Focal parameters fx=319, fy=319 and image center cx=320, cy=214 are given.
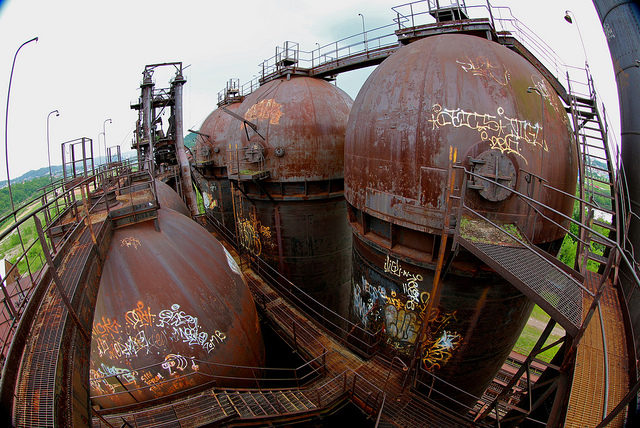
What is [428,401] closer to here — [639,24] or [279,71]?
[639,24]

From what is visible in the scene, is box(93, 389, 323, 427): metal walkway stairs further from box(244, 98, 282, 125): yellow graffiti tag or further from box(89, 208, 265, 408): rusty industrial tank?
box(244, 98, 282, 125): yellow graffiti tag

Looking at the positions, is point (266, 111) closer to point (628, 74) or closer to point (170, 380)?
point (170, 380)

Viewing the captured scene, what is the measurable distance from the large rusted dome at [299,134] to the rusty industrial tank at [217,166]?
7.12 m

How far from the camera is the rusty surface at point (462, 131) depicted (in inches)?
205

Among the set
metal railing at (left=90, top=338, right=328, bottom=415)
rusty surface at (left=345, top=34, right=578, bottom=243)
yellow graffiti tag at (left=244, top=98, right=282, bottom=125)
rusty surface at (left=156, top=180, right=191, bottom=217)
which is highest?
yellow graffiti tag at (left=244, top=98, right=282, bottom=125)

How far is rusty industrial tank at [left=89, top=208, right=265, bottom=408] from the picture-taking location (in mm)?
5488

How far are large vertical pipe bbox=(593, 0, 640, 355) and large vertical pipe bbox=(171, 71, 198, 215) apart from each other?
66.8 ft

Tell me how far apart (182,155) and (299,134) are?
13.9 m

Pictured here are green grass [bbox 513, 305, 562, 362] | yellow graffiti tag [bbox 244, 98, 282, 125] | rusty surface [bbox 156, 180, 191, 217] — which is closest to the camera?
yellow graffiti tag [bbox 244, 98, 282, 125]

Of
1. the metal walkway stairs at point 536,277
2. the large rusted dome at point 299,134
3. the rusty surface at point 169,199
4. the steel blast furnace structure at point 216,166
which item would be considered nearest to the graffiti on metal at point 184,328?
the metal walkway stairs at point 536,277

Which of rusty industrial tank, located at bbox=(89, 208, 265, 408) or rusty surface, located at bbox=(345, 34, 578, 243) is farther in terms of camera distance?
rusty industrial tank, located at bbox=(89, 208, 265, 408)

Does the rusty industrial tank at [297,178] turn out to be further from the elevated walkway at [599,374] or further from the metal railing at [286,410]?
the elevated walkway at [599,374]

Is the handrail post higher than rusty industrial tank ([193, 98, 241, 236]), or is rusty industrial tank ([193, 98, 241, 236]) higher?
rusty industrial tank ([193, 98, 241, 236])

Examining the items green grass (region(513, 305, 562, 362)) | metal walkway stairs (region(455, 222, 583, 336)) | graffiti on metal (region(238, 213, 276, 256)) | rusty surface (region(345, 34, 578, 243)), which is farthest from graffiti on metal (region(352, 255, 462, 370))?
green grass (region(513, 305, 562, 362))
